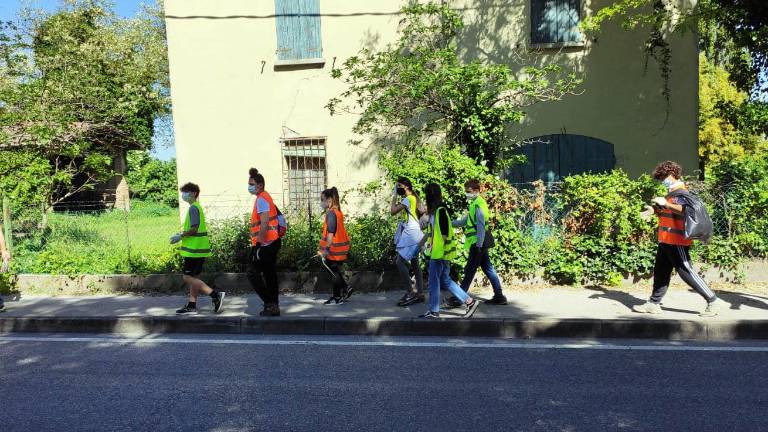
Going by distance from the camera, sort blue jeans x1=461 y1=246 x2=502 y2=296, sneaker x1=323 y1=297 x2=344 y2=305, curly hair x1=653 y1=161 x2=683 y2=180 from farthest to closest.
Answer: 1. sneaker x1=323 y1=297 x2=344 y2=305
2. blue jeans x1=461 y1=246 x2=502 y2=296
3. curly hair x1=653 y1=161 x2=683 y2=180

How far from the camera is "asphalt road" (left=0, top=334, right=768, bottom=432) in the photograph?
14.2 feet

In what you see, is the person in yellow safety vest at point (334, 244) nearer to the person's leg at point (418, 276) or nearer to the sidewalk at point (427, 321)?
the sidewalk at point (427, 321)

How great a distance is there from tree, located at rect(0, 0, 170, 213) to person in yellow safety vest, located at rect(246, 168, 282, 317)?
18.8 ft

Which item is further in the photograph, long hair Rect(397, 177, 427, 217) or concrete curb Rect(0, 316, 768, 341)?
long hair Rect(397, 177, 427, 217)

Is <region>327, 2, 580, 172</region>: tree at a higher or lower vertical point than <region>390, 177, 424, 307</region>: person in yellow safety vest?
higher

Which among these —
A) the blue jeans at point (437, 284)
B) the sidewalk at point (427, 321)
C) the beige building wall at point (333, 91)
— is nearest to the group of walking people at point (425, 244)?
the blue jeans at point (437, 284)

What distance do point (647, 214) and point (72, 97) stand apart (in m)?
14.3

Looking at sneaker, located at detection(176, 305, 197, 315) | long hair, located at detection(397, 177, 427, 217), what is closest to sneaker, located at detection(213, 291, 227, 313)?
sneaker, located at detection(176, 305, 197, 315)

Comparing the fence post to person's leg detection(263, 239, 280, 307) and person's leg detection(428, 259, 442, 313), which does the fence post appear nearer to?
person's leg detection(263, 239, 280, 307)

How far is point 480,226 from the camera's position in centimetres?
713

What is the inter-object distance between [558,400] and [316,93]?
9035 millimetres

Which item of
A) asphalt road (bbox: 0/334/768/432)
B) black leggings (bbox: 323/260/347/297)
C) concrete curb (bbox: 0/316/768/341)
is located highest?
black leggings (bbox: 323/260/347/297)

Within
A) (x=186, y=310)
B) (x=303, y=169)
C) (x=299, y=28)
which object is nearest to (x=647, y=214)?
(x=186, y=310)

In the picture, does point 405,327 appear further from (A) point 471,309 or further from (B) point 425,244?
(B) point 425,244
